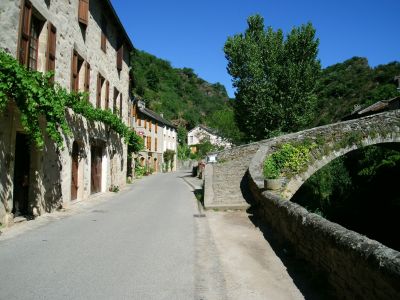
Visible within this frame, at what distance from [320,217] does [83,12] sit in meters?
11.7

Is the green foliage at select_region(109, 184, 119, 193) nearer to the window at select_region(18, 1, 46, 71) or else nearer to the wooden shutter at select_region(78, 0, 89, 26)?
the wooden shutter at select_region(78, 0, 89, 26)

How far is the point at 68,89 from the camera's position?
12.0 metres

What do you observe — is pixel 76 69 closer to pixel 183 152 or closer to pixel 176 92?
pixel 183 152

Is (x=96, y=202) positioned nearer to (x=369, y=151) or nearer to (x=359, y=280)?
(x=359, y=280)

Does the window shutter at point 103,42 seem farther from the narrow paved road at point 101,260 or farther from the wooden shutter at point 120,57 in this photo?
the narrow paved road at point 101,260

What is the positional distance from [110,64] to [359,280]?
648 inches

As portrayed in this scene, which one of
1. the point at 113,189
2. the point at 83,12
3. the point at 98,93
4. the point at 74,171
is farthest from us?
the point at 113,189

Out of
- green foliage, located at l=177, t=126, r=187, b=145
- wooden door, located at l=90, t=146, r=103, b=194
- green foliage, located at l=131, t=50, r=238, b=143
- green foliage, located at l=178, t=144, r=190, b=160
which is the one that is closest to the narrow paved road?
wooden door, located at l=90, t=146, r=103, b=194

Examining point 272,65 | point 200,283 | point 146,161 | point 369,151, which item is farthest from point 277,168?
point 146,161

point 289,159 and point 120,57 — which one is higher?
point 120,57

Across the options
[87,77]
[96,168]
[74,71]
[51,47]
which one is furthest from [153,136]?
[51,47]

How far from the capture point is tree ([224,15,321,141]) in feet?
85.8

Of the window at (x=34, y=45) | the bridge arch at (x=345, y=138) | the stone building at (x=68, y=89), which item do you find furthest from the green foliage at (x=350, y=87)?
the window at (x=34, y=45)

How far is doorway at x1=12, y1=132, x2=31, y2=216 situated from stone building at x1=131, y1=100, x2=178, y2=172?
81.3 feet
